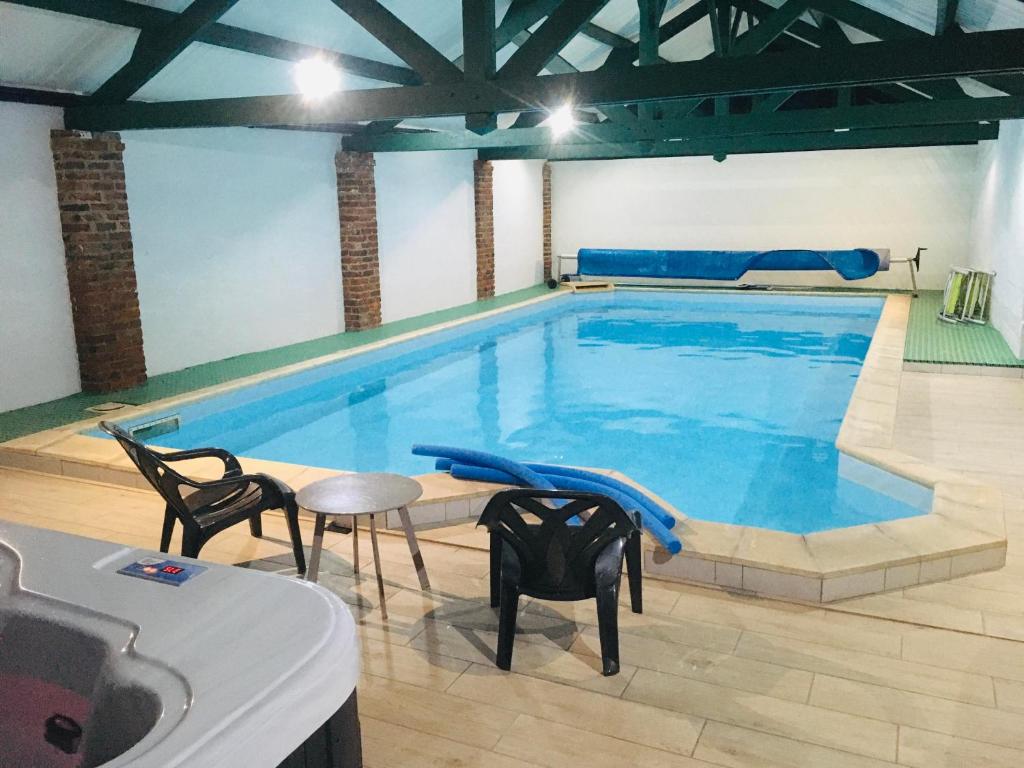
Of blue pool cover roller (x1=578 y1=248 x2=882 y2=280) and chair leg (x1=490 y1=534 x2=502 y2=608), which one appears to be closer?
Result: chair leg (x1=490 y1=534 x2=502 y2=608)

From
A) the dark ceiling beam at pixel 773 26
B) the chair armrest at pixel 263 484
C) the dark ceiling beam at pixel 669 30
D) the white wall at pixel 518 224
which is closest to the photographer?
the chair armrest at pixel 263 484

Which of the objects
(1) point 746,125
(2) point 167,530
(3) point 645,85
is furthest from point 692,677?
(1) point 746,125

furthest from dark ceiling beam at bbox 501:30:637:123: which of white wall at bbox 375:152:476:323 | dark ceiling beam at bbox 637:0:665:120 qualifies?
white wall at bbox 375:152:476:323

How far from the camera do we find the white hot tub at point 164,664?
4.06ft

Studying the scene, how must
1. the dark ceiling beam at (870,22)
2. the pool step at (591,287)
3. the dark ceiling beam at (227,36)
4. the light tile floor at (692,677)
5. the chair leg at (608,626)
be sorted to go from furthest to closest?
the pool step at (591,287) → the dark ceiling beam at (870,22) → the dark ceiling beam at (227,36) → the chair leg at (608,626) → the light tile floor at (692,677)

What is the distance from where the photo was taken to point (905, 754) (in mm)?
2100

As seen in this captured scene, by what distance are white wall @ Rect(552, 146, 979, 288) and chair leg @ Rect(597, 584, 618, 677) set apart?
11.4 metres

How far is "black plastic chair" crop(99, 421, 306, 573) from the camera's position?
295 centimetres

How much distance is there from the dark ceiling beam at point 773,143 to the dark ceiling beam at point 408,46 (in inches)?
213

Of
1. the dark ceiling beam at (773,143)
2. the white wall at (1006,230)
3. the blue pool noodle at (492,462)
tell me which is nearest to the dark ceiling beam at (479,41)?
the blue pool noodle at (492,462)

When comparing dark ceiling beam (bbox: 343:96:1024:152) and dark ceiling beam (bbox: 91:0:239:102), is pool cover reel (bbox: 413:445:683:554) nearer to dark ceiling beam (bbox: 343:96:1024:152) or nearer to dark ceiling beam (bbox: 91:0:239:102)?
dark ceiling beam (bbox: 91:0:239:102)

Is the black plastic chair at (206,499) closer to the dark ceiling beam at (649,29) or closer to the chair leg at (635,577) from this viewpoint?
the chair leg at (635,577)

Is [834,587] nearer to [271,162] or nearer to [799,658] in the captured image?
[799,658]

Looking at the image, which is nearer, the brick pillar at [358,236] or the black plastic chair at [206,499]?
the black plastic chair at [206,499]
